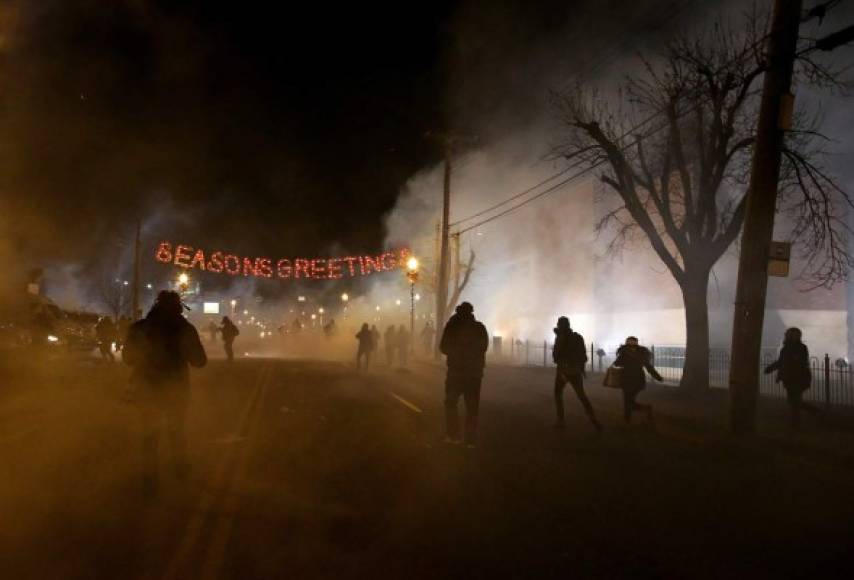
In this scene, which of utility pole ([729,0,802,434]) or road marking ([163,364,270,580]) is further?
utility pole ([729,0,802,434])

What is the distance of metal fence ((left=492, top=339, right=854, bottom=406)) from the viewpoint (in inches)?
658

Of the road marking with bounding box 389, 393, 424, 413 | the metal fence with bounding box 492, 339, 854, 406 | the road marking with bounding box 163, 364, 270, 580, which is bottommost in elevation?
the road marking with bounding box 163, 364, 270, 580

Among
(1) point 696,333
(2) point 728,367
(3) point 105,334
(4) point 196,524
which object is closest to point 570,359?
(4) point 196,524

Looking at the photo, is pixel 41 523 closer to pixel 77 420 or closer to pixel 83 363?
pixel 77 420

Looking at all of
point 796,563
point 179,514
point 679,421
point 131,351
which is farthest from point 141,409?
point 679,421

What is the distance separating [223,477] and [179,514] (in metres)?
1.42

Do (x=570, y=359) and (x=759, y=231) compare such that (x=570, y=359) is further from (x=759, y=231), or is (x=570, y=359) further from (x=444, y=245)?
(x=444, y=245)

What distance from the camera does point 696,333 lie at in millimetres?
16750

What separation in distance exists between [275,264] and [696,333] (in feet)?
68.7

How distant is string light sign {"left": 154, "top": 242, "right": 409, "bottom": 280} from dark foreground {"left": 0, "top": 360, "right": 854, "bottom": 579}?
60.6 feet

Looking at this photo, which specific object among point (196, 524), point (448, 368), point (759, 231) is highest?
point (759, 231)

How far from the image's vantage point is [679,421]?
12.4 m

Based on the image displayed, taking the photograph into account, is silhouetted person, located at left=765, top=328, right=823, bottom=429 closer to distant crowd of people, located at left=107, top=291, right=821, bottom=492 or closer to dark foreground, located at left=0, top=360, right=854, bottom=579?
distant crowd of people, located at left=107, top=291, right=821, bottom=492

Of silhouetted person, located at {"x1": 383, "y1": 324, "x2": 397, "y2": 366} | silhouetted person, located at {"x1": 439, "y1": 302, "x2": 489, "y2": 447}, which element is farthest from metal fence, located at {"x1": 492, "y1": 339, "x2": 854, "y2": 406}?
silhouetted person, located at {"x1": 439, "y1": 302, "x2": 489, "y2": 447}
